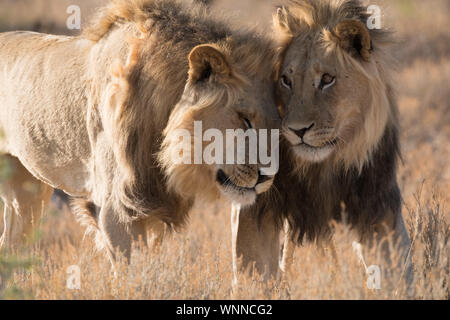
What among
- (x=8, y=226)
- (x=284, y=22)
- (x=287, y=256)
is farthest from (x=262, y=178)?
(x=8, y=226)

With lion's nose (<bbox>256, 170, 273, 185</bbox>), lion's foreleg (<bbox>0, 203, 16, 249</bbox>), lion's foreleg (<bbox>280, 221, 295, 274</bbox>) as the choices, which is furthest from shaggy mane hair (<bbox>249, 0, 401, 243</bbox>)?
lion's foreleg (<bbox>0, 203, 16, 249</bbox>)

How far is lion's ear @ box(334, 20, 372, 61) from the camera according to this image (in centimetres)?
417

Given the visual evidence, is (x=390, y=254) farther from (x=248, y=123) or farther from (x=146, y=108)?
(x=146, y=108)

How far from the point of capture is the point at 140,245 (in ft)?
14.6

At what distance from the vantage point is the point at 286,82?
431cm

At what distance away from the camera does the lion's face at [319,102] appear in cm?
414

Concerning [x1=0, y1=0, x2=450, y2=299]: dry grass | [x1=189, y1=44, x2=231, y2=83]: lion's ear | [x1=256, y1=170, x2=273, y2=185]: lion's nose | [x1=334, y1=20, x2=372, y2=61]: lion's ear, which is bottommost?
[x1=0, y1=0, x2=450, y2=299]: dry grass

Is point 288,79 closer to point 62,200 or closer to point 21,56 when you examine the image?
point 21,56

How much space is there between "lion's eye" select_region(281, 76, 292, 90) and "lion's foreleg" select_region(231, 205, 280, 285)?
0.89 meters

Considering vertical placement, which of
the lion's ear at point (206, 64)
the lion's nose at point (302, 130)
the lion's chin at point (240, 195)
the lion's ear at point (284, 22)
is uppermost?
the lion's ear at point (284, 22)

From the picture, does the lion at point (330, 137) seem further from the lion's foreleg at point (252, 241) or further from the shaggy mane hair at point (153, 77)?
the shaggy mane hair at point (153, 77)

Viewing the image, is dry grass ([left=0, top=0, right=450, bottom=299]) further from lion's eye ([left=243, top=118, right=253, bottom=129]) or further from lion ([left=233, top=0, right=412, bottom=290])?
lion's eye ([left=243, top=118, right=253, bottom=129])

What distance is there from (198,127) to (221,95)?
210 mm

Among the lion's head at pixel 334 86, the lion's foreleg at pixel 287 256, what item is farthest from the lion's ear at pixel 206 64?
the lion's foreleg at pixel 287 256
